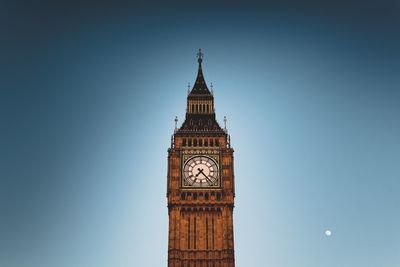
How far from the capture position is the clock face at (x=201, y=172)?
70.3 metres

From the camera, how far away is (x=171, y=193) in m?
69.3

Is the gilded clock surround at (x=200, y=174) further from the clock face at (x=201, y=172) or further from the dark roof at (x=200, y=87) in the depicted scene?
the dark roof at (x=200, y=87)

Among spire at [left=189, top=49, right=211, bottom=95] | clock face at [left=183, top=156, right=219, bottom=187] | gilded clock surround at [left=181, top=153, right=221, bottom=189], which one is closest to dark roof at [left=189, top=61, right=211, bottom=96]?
spire at [left=189, top=49, right=211, bottom=95]

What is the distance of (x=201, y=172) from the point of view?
234ft

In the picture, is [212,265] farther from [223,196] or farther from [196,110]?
[196,110]

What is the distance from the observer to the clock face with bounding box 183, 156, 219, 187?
70.3 meters

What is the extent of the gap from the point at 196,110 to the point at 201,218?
14.7 meters

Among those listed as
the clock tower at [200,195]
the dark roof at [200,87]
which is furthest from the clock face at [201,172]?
the dark roof at [200,87]

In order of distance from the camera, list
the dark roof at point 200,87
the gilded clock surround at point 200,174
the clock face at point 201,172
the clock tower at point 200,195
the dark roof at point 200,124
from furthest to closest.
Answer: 1. the dark roof at point 200,87
2. the dark roof at point 200,124
3. the clock face at point 201,172
4. the gilded clock surround at point 200,174
5. the clock tower at point 200,195

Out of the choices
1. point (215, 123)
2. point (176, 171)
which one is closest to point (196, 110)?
point (215, 123)

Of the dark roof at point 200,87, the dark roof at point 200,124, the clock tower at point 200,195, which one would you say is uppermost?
the dark roof at point 200,87

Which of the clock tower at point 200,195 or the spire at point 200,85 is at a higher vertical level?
the spire at point 200,85

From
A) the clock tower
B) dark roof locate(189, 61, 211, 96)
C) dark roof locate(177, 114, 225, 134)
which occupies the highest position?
dark roof locate(189, 61, 211, 96)

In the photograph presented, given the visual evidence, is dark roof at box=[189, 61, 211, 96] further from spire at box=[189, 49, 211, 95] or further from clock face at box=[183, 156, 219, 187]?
clock face at box=[183, 156, 219, 187]
